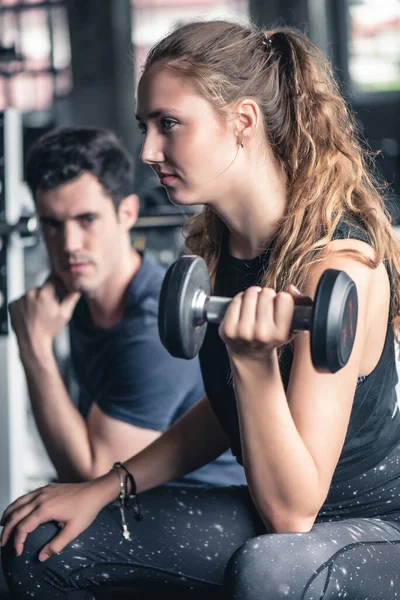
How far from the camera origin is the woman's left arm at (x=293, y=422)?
0.98 meters

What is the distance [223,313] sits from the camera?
938 millimetres

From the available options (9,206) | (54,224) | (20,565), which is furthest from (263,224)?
(9,206)

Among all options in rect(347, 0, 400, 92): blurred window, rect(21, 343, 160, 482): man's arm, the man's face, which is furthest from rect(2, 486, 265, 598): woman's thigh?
rect(347, 0, 400, 92): blurred window

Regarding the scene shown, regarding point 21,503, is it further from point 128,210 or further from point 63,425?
point 128,210

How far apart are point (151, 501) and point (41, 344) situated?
53cm

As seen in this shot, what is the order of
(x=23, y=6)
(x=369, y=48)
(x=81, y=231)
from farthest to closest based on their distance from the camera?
(x=23, y=6), (x=369, y=48), (x=81, y=231)

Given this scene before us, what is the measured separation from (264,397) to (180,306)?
0.50ft

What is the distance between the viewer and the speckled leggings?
1.07 m

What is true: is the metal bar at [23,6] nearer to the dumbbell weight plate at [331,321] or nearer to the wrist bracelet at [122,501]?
the wrist bracelet at [122,501]

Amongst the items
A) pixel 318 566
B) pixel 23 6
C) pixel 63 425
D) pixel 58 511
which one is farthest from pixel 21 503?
pixel 23 6

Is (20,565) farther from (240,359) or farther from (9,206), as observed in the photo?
(9,206)

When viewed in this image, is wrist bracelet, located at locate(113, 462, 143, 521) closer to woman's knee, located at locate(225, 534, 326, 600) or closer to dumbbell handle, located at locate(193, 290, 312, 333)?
woman's knee, located at locate(225, 534, 326, 600)

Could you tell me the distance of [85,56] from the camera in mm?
5219

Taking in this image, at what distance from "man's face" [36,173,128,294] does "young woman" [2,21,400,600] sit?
49 cm
